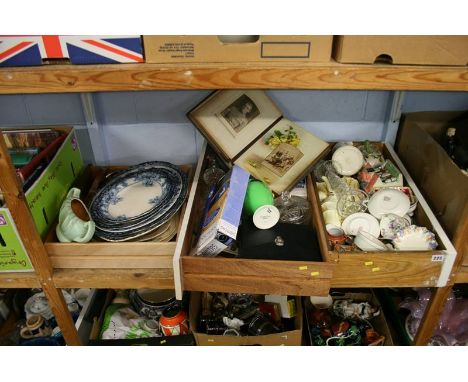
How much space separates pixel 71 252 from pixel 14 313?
30.6 inches

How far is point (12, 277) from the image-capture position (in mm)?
1267

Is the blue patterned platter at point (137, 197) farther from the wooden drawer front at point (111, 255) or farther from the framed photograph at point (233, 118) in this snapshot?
the framed photograph at point (233, 118)

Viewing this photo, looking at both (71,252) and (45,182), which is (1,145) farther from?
(71,252)

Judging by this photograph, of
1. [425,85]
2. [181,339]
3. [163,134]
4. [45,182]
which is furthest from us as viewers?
[163,134]

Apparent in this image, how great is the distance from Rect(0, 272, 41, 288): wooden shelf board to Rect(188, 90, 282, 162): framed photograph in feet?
2.42

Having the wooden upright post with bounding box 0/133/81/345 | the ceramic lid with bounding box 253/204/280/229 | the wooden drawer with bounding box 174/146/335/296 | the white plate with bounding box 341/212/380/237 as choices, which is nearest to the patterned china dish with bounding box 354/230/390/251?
the white plate with bounding box 341/212/380/237

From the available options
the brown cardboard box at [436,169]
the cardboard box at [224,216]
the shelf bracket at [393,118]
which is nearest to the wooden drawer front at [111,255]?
the cardboard box at [224,216]

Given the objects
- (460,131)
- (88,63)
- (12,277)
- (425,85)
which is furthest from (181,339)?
(460,131)

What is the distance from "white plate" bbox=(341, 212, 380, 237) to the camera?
1.28 metres

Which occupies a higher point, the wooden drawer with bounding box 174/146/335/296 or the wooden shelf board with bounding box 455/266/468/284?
the wooden drawer with bounding box 174/146/335/296

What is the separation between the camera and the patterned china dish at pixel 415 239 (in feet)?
3.93

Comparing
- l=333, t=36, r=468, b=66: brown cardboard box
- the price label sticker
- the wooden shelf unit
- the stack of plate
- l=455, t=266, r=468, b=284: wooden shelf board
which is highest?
l=333, t=36, r=468, b=66: brown cardboard box

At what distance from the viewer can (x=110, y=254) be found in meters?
1.24

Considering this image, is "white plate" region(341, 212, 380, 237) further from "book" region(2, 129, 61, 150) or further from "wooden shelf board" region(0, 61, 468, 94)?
"book" region(2, 129, 61, 150)
